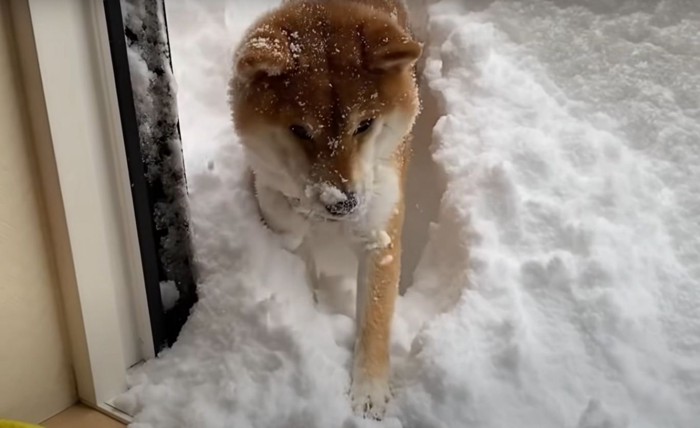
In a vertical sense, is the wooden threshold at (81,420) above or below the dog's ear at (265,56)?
below

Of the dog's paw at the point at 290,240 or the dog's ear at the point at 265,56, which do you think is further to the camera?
the dog's paw at the point at 290,240

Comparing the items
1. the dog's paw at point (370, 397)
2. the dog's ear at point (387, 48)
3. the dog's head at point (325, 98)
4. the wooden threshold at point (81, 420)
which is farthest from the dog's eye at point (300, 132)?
the wooden threshold at point (81, 420)

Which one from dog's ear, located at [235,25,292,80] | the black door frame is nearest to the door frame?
the black door frame

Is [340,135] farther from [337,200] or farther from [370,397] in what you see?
[370,397]

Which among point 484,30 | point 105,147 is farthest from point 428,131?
point 105,147

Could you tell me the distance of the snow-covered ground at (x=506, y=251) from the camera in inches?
30.9

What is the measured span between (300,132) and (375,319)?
24 cm

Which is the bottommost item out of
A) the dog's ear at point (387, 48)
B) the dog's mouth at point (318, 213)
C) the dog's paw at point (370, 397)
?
the dog's paw at point (370, 397)

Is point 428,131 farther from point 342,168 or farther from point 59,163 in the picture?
point 59,163

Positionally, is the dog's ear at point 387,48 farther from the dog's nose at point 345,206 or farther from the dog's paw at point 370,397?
the dog's paw at point 370,397

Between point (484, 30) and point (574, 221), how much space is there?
353 millimetres

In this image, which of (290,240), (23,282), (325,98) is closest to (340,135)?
(325,98)

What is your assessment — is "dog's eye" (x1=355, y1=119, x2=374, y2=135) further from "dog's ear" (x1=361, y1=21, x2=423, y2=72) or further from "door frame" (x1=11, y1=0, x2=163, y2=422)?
"door frame" (x1=11, y1=0, x2=163, y2=422)

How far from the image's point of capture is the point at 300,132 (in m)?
0.85
